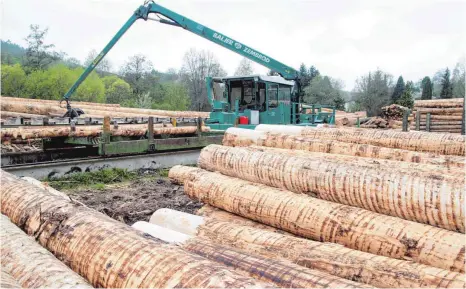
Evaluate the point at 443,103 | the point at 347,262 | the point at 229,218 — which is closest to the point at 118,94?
the point at 443,103

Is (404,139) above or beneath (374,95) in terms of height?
beneath

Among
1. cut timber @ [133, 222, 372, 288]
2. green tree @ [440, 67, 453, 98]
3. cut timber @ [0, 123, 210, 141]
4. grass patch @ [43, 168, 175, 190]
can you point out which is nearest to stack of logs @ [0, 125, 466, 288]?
cut timber @ [133, 222, 372, 288]

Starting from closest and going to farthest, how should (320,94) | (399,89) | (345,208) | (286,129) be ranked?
(345,208), (286,129), (320,94), (399,89)

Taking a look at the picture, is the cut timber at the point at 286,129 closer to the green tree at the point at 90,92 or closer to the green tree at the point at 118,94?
the green tree at the point at 90,92

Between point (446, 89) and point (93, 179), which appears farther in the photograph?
point (446, 89)

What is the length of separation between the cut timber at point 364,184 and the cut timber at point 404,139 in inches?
33.8

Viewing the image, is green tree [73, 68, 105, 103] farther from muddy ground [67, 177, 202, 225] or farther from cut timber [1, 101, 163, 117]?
muddy ground [67, 177, 202, 225]

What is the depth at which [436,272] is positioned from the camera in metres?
2.19

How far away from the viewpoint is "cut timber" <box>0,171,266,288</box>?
1.81 metres

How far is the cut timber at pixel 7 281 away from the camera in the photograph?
1988 mm

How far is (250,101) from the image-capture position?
460 inches

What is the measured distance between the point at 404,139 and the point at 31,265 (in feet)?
13.4

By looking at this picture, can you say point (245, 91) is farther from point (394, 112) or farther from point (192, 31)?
point (394, 112)

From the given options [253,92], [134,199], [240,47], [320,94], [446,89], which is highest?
[240,47]
